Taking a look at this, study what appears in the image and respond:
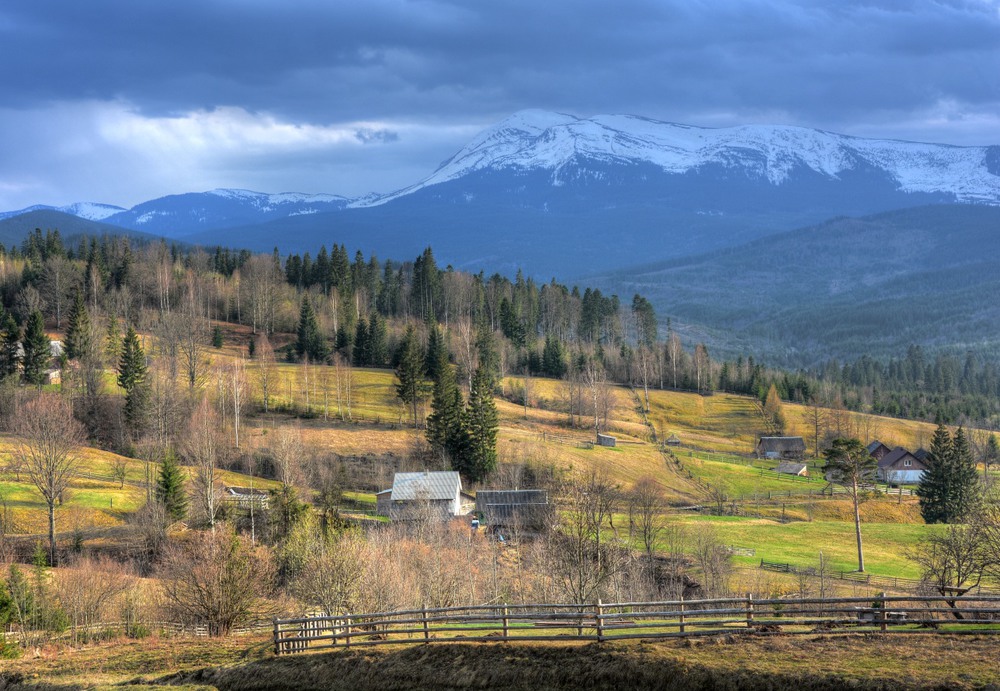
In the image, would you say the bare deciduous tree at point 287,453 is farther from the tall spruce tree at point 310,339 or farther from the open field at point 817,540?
the tall spruce tree at point 310,339

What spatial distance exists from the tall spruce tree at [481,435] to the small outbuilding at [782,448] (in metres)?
47.0

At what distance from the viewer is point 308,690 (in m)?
30.7

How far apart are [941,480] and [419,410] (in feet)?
205

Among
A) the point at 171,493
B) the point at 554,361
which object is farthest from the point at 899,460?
the point at 171,493

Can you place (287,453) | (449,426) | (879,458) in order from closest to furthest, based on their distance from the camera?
(287,453)
(449,426)
(879,458)

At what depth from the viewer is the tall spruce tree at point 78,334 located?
11794 cm

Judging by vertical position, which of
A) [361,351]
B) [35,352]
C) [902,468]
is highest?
[35,352]

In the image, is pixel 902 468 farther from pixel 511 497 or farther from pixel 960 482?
pixel 511 497

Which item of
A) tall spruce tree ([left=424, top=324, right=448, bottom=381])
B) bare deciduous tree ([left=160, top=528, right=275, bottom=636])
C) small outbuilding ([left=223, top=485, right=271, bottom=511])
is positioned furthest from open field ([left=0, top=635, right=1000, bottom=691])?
tall spruce tree ([left=424, top=324, right=448, bottom=381])

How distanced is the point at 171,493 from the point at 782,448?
87543 millimetres

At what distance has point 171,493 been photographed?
7569cm

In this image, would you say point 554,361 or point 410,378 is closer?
point 410,378

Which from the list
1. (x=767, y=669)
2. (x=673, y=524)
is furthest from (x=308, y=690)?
(x=673, y=524)

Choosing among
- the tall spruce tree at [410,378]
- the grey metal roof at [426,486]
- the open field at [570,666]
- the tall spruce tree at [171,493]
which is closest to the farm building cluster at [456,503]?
the grey metal roof at [426,486]
